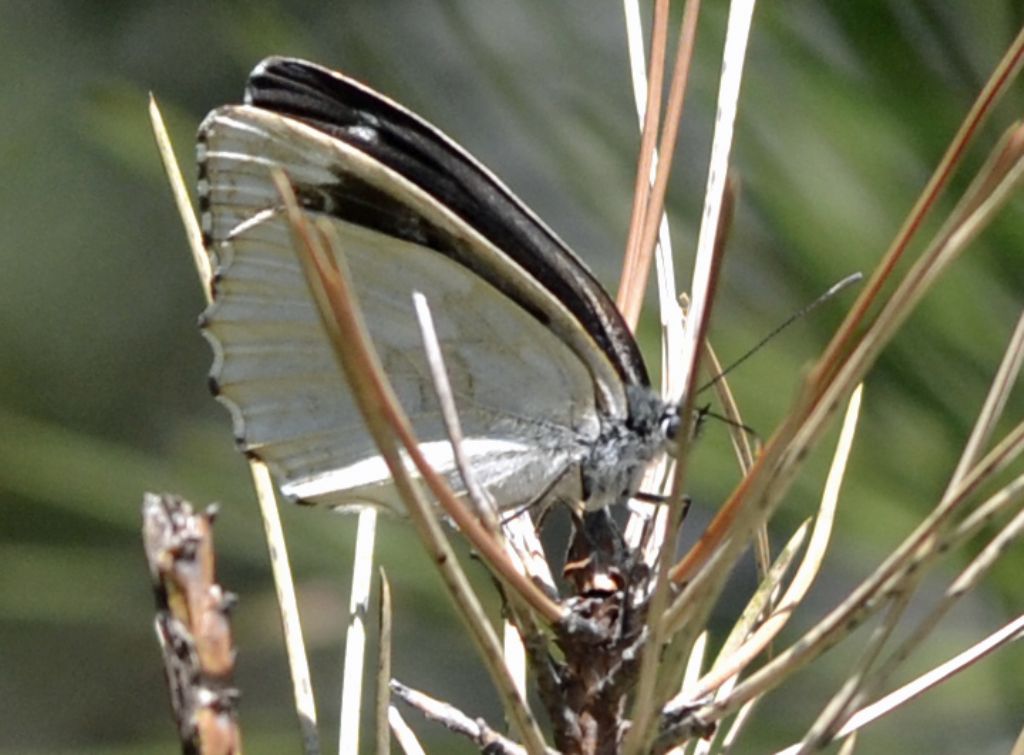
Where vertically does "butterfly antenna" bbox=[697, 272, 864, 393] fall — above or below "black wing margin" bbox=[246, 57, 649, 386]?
below

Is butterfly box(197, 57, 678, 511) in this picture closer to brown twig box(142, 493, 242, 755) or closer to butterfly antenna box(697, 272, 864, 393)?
butterfly antenna box(697, 272, 864, 393)

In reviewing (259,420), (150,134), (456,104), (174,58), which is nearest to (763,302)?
(259,420)

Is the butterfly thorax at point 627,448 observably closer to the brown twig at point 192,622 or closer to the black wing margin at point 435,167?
the black wing margin at point 435,167

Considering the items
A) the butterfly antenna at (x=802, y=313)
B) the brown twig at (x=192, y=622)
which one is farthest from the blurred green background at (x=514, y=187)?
the brown twig at (x=192, y=622)

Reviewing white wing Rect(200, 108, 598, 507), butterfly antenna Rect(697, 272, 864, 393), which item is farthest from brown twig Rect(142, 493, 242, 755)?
white wing Rect(200, 108, 598, 507)

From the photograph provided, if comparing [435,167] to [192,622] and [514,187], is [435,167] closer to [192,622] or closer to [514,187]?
[192,622]

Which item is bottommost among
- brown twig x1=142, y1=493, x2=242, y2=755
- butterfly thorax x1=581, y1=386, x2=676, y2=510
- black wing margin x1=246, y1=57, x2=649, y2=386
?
butterfly thorax x1=581, y1=386, x2=676, y2=510
